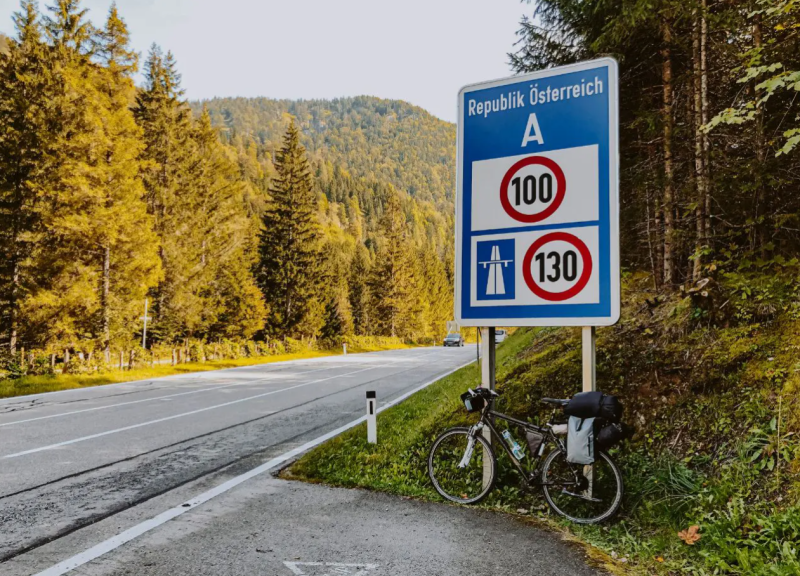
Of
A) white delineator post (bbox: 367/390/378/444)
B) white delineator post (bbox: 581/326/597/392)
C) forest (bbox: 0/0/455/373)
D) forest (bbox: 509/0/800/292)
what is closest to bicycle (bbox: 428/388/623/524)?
white delineator post (bbox: 581/326/597/392)

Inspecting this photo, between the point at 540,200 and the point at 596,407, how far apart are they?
7.47 ft

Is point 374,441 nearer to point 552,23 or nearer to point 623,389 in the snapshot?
point 623,389

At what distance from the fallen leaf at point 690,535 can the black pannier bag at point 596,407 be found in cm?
97

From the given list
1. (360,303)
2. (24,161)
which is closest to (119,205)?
(24,161)

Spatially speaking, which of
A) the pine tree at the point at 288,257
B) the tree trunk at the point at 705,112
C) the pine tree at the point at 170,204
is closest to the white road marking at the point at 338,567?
the tree trunk at the point at 705,112

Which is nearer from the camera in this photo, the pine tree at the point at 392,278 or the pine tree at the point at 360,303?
the pine tree at the point at 392,278

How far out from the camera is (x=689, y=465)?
5.05m

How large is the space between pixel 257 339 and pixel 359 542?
39.3m

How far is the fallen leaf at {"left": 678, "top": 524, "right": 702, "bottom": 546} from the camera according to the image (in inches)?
157

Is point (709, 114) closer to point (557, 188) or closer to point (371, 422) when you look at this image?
point (557, 188)

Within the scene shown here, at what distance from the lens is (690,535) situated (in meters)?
4.05

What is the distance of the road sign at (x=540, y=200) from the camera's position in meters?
5.48

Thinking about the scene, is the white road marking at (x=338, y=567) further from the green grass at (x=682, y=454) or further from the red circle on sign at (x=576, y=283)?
the red circle on sign at (x=576, y=283)

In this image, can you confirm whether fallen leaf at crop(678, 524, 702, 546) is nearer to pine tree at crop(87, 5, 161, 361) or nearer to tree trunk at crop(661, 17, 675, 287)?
tree trunk at crop(661, 17, 675, 287)
